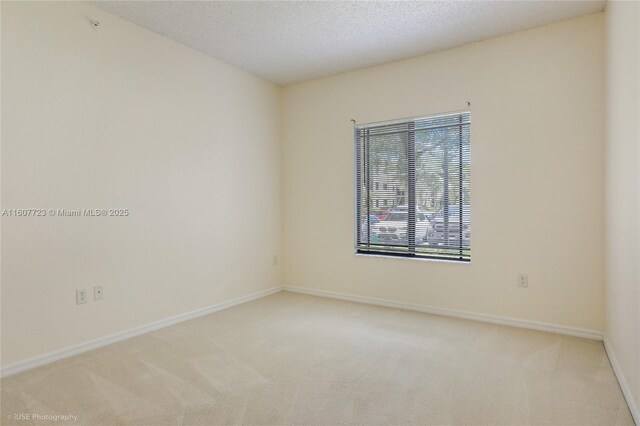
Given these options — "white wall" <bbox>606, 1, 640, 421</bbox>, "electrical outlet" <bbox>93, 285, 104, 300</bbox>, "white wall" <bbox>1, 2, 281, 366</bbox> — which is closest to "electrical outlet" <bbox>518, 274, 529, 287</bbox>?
"white wall" <bbox>606, 1, 640, 421</bbox>

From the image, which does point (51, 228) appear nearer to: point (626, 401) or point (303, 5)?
point (303, 5)

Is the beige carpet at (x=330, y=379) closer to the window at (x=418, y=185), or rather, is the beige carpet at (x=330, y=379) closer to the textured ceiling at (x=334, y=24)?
the window at (x=418, y=185)

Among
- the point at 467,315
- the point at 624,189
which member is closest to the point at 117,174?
the point at 467,315

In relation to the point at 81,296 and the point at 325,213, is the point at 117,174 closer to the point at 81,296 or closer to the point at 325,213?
the point at 81,296

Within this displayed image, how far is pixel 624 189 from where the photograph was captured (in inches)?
88.3

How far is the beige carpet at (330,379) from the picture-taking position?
77.8 inches

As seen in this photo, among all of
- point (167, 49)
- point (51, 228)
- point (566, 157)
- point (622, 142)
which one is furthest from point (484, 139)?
point (51, 228)

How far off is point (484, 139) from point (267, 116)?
8.20 ft

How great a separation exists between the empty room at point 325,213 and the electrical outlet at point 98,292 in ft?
0.05

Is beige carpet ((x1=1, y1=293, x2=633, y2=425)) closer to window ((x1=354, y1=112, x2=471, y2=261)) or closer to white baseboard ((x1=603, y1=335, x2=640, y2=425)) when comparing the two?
white baseboard ((x1=603, y1=335, x2=640, y2=425))

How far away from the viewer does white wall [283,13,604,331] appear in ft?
10.2

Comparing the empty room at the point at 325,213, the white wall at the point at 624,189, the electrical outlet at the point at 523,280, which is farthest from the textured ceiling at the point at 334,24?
the electrical outlet at the point at 523,280

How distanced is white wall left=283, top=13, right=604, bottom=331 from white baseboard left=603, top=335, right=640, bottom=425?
1.28ft

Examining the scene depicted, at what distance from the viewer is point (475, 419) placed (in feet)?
6.28
